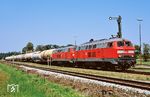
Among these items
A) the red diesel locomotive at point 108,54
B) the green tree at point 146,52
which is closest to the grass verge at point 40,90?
the red diesel locomotive at point 108,54

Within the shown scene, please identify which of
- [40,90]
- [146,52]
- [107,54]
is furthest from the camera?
[146,52]

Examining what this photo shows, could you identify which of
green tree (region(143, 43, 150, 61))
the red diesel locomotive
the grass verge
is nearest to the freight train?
the red diesel locomotive

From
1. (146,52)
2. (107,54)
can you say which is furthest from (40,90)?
(146,52)

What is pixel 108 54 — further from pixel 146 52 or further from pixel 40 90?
pixel 146 52

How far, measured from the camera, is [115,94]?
15922mm

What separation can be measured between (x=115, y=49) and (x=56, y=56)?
3103 cm

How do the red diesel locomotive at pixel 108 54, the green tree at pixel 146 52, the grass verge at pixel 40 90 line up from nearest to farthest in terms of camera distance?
the grass verge at pixel 40 90 < the red diesel locomotive at pixel 108 54 < the green tree at pixel 146 52

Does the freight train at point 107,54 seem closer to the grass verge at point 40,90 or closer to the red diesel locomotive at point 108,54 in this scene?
the red diesel locomotive at point 108,54

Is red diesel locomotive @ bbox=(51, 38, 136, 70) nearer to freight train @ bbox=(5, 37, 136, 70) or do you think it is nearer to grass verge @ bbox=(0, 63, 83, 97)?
freight train @ bbox=(5, 37, 136, 70)

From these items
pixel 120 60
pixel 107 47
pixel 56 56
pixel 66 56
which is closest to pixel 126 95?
pixel 120 60

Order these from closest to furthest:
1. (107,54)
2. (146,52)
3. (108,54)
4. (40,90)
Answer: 1. (40,90)
2. (108,54)
3. (107,54)
4. (146,52)

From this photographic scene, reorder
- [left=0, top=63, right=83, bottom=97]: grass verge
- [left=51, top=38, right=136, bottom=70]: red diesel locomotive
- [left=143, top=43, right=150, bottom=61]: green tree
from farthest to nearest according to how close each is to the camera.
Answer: [left=143, top=43, right=150, bottom=61]: green tree < [left=51, top=38, right=136, bottom=70]: red diesel locomotive < [left=0, top=63, right=83, bottom=97]: grass verge

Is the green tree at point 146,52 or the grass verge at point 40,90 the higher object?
the green tree at point 146,52

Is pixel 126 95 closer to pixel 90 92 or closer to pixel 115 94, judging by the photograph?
pixel 115 94
